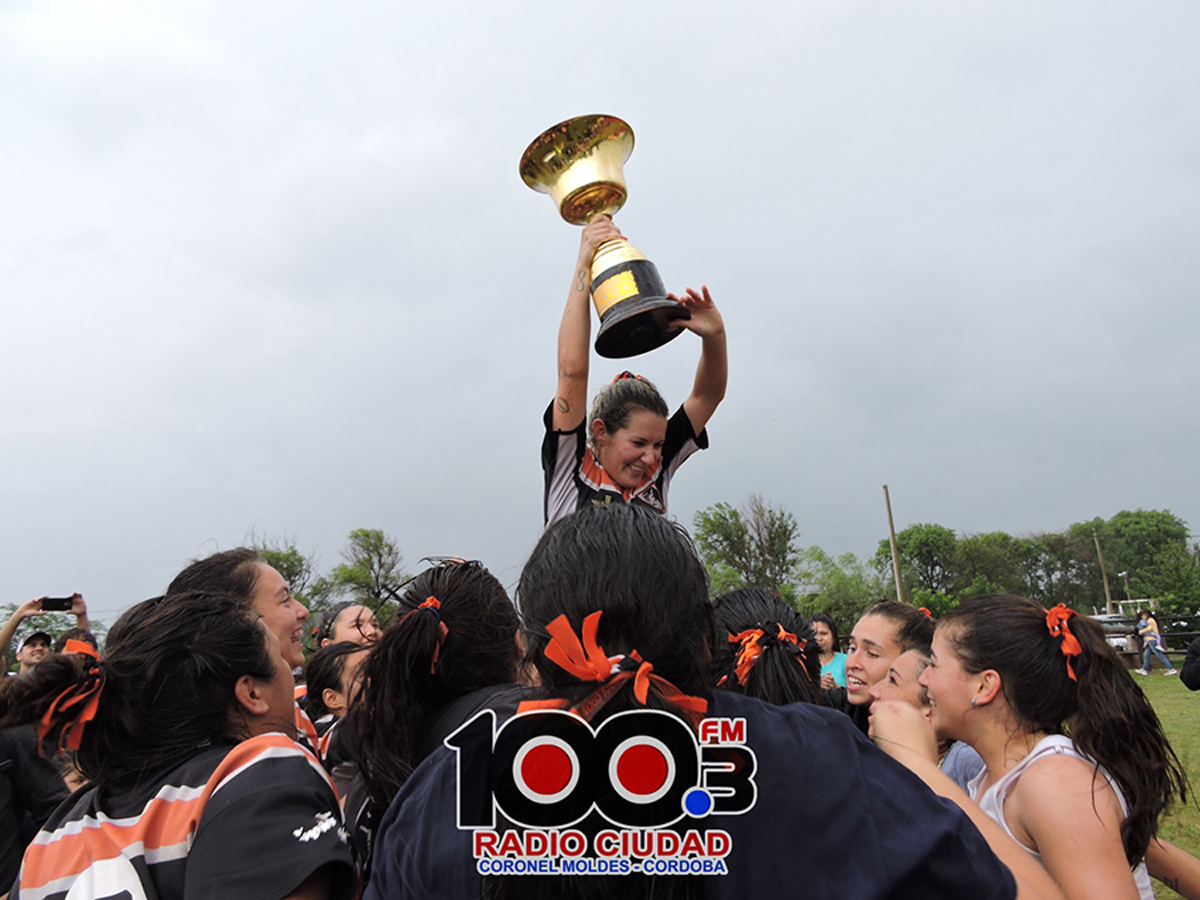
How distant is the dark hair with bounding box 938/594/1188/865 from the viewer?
8.24ft

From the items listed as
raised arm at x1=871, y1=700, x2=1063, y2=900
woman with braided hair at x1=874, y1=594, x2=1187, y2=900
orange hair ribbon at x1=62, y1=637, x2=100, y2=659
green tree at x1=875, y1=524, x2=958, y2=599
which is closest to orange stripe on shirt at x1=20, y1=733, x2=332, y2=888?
orange hair ribbon at x1=62, y1=637, x2=100, y2=659

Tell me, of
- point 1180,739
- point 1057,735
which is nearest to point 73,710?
point 1057,735

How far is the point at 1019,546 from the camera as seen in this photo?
216 feet

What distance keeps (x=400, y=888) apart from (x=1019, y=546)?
73666 mm

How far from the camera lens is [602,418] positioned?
3.67 m

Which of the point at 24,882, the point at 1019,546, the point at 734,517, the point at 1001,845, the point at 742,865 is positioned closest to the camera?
the point at 742,865

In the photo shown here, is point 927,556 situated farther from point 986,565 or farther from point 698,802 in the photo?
point 698,802

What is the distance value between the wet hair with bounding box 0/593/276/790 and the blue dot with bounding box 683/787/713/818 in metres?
1.48

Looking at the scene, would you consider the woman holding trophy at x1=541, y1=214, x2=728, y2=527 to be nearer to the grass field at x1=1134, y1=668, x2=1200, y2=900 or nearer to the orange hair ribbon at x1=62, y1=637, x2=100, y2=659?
the orange hair ribbon at x1=62, y1=637, x2=100, y2=659

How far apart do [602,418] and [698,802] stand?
2394mm

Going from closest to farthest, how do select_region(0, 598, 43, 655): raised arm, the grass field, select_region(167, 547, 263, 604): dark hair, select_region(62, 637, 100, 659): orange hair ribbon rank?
select_region(62, 637, 100, 659): orange hair ribbon, select_region(167, 547, 263, 604): dark hair, select_region(0, 598, 43, 655): raised arm, the grass field

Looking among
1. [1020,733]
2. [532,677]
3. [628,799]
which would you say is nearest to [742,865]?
[628,799]

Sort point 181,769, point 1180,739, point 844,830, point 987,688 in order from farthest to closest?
point 1180,739
point 987,688
point 181,769
point 844,830

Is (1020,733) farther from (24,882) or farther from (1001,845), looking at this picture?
(24,882)
